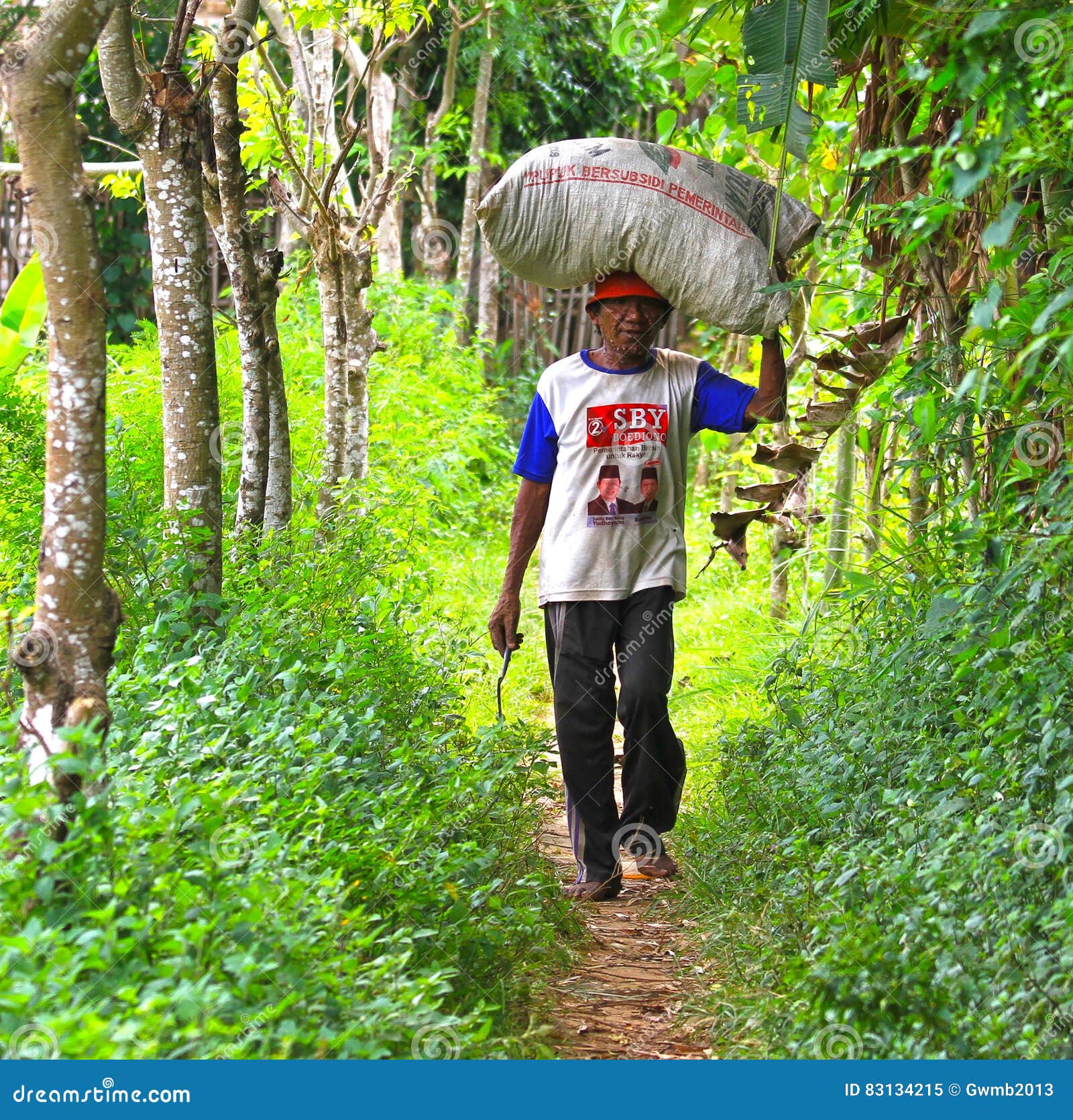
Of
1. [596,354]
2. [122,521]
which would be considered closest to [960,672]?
[596,354]

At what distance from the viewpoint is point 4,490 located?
15.5 feet

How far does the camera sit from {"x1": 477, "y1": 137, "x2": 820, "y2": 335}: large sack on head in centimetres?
408

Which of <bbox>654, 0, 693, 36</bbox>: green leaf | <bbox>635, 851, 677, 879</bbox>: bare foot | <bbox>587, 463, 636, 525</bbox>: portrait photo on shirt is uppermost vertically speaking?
<bbox>654, 0, 693, 36</bbox>: green leaf

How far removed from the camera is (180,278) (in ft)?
14.4

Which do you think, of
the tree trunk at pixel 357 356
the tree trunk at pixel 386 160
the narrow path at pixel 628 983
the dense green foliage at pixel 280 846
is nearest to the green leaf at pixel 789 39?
the dense green foliage at pixel 280 846

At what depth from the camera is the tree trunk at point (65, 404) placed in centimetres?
281

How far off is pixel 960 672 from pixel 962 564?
2.97 feet

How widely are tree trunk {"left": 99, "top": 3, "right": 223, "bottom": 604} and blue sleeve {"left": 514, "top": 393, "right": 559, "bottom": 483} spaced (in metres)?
1.07

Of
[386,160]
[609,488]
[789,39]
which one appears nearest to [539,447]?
[609,488]

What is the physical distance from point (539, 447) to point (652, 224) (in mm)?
806

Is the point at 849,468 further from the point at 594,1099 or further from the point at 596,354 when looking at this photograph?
the point at 594,1099

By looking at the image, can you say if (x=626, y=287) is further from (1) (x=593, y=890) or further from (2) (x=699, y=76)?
(1) (x=593, y=890)

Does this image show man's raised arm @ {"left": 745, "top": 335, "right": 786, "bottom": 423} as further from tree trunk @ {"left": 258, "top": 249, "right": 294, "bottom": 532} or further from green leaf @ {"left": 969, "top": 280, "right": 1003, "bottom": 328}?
tree trunk @ {"left": 258, "top": 249, "right": 294, "bottom": 532}

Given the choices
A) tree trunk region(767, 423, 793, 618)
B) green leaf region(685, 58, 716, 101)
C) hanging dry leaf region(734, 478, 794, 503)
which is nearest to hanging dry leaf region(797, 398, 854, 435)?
hanging dry leaf region(734, 478, 794, 503)
